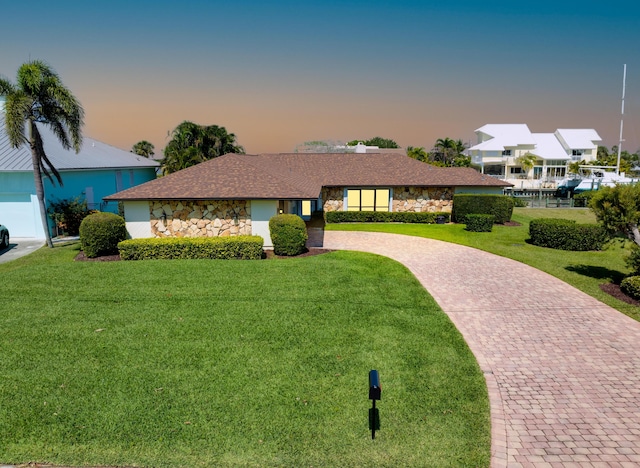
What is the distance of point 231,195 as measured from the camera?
59.5 ft

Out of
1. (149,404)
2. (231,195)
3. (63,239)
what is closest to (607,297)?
(149,404)

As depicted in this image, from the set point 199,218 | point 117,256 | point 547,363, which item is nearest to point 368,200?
point 199,218

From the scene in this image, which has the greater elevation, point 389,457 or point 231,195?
point 231,195

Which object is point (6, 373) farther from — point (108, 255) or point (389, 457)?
point (108, 255)

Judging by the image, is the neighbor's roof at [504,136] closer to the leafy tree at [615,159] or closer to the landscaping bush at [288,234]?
the leafy tree at [615,159]

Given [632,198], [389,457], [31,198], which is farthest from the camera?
[31,198]

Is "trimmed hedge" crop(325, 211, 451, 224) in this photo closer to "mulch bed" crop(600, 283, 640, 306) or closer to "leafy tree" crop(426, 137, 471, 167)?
"mulch bed" crop(600, 283, 640, 306)

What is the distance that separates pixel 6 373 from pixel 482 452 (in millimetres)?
8436

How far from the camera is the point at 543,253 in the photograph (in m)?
18.4

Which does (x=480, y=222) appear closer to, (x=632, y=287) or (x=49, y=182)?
(x=632, y=287)

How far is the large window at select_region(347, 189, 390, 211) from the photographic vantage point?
2942cm

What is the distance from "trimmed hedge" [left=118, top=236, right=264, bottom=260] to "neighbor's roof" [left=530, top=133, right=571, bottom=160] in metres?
64.9

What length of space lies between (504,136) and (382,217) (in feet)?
174

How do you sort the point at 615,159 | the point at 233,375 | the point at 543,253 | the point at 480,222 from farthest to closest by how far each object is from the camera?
the point at 615,159
the point at 480,222
the point at 543,253
the point at 233,375
